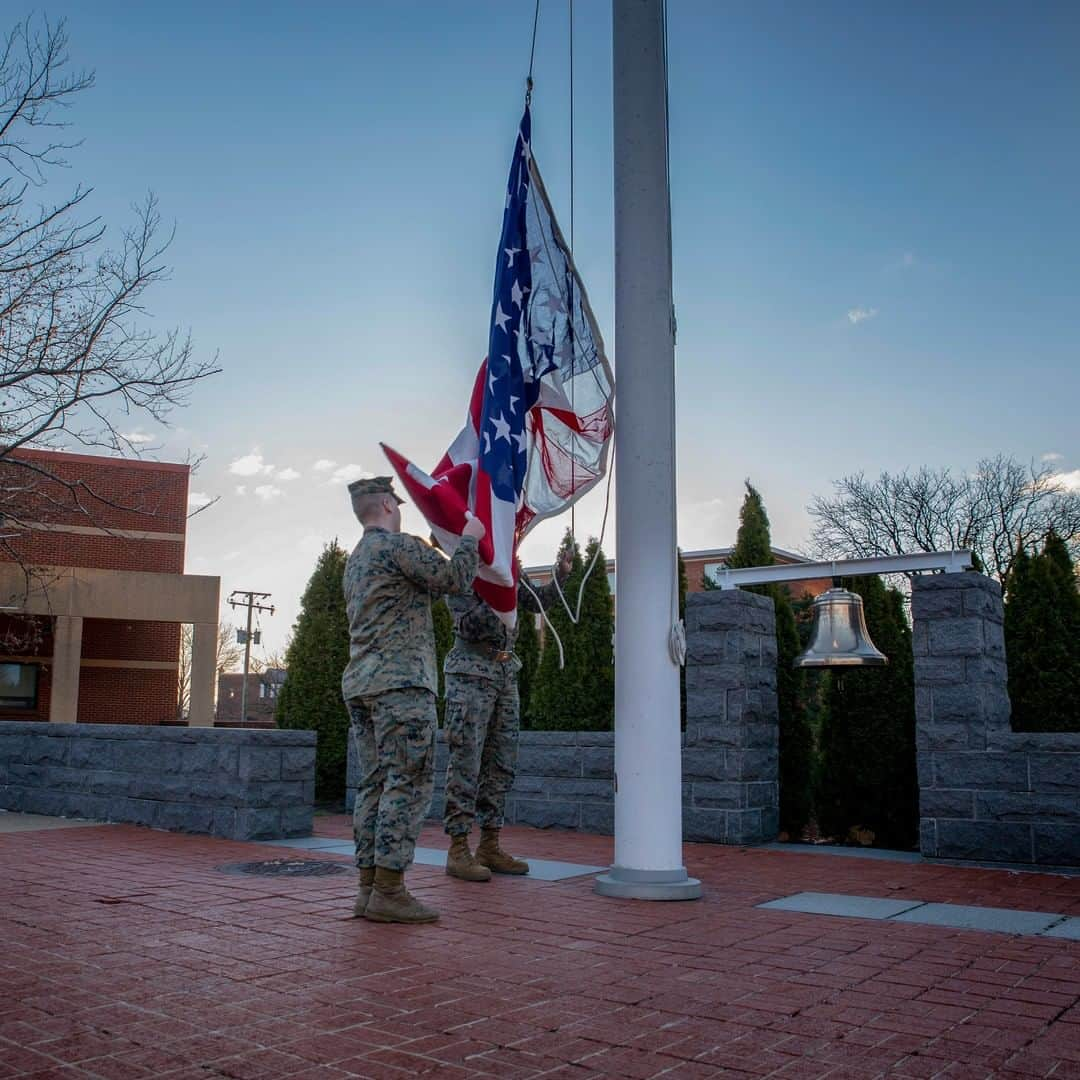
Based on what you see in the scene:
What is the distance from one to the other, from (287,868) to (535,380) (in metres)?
3.46

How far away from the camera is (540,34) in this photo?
6828mm

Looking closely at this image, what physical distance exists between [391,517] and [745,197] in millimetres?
5292

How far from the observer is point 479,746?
6.21 m

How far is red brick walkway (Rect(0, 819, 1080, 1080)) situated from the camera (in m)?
2.91

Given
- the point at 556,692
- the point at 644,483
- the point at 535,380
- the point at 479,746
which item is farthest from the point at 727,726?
the point at 556,692

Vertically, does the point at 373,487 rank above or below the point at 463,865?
above

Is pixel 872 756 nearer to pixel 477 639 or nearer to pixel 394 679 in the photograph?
pixel 477 639

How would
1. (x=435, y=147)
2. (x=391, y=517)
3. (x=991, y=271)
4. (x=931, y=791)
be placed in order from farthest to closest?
(x=991, y=271), (x=435, y=147), (x=931, y=791), (x=391, y=517)

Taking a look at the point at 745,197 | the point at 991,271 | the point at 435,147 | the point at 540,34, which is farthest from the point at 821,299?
the point at 540,34

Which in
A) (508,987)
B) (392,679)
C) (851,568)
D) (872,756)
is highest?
(851,568)

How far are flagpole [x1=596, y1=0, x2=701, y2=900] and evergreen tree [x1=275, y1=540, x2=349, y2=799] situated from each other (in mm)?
7469

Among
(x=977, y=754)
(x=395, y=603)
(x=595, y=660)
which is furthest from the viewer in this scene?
(x=595, y=660)

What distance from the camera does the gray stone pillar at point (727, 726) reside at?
26.8 ft

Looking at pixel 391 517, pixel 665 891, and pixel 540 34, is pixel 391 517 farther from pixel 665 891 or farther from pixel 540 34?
pixel 540 34
